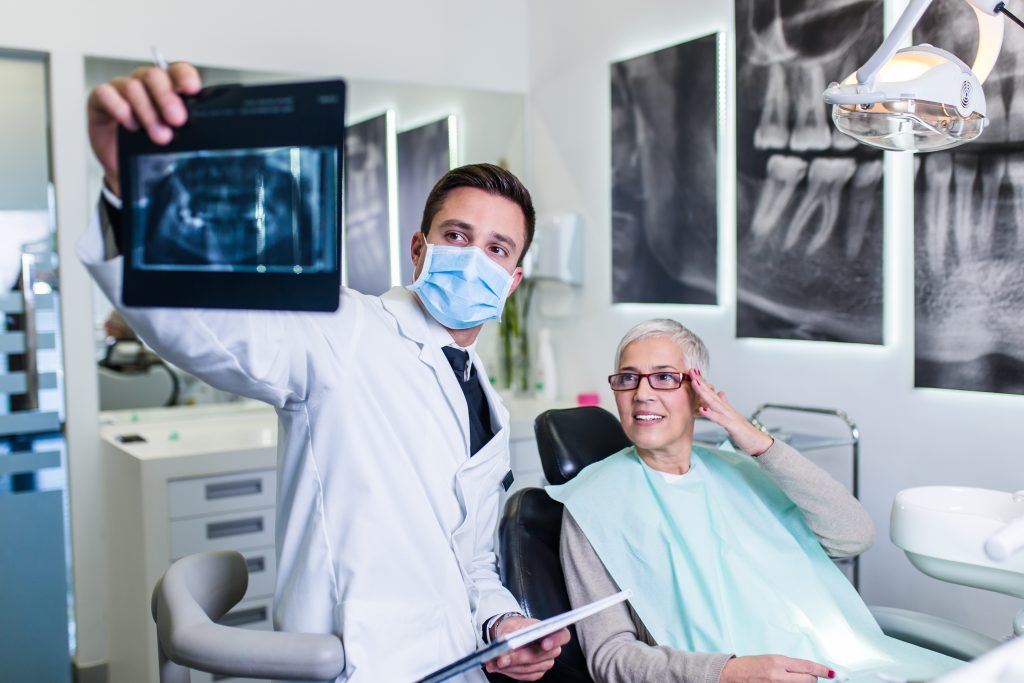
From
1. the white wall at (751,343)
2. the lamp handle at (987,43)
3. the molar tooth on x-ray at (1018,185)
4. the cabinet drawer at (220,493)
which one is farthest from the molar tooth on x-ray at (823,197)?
the cabinet drawer at (220,493)

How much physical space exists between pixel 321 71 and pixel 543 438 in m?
2.19

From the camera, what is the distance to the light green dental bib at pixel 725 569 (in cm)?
179

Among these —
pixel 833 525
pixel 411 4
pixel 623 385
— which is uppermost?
pixel 411 4

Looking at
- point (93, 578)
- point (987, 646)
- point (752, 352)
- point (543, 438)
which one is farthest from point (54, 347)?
point (987, 646)

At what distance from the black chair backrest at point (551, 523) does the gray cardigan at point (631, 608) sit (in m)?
0.05

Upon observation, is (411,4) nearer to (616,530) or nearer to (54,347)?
(54,347)

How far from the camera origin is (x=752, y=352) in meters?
3.09

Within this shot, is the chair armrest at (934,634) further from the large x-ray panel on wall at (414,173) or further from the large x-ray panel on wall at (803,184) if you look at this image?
the large x-ray panel on wall at (414,173)

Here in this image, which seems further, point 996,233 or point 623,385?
point 996,233

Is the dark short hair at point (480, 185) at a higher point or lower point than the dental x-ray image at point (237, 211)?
higher

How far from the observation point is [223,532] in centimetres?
302

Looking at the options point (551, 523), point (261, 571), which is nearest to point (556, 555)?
point (551, 523)

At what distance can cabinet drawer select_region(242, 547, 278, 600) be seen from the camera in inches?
120

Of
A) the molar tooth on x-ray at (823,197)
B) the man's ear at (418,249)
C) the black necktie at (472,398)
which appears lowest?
the black necktie at (472,398)
